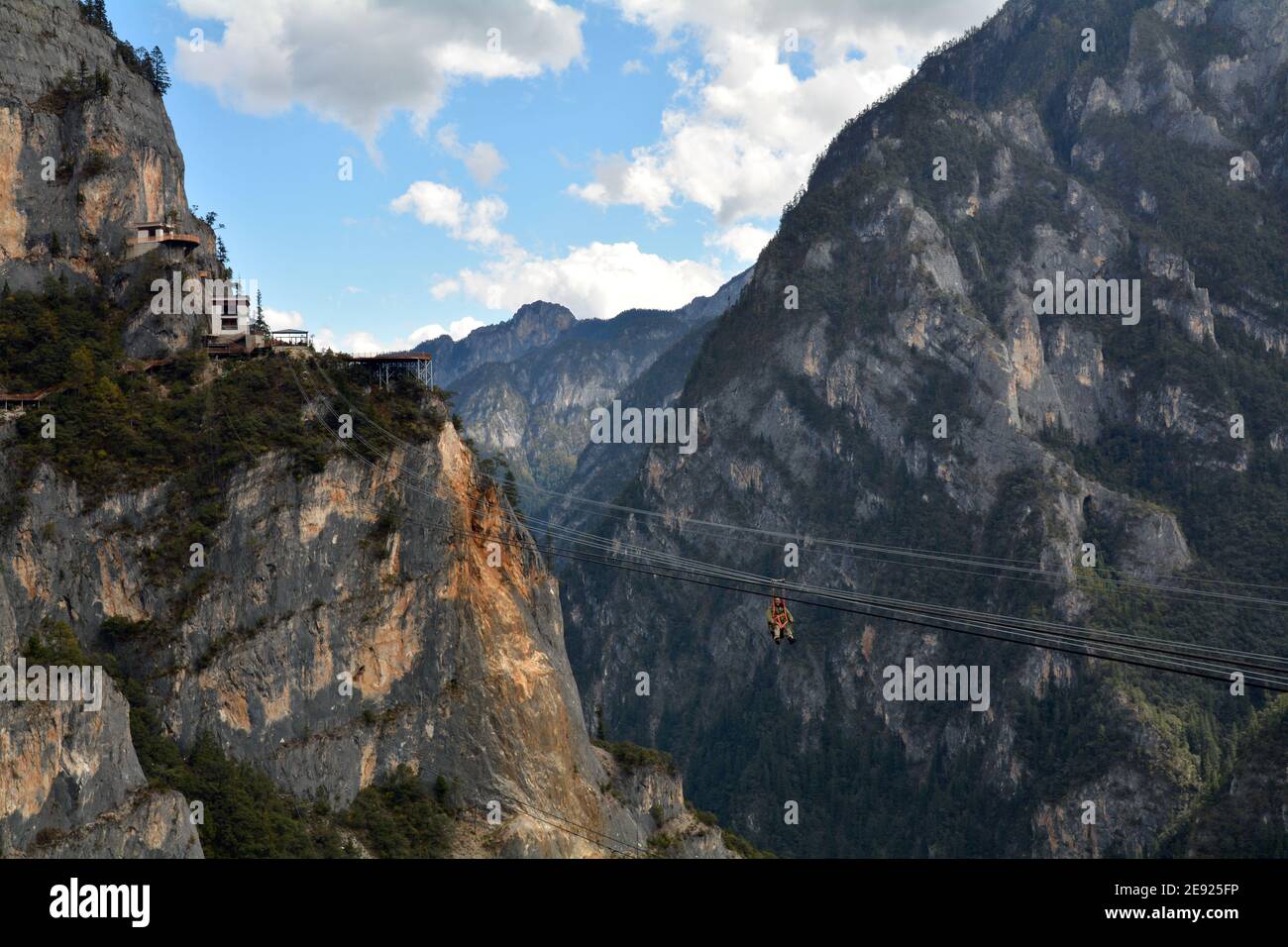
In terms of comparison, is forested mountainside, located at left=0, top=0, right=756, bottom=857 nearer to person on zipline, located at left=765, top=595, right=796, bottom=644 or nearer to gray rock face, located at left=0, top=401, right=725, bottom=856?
gray rock face, located at left=0, top=401, right=725, bottom=856

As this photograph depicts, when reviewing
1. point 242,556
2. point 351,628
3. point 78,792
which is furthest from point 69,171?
point 78,792

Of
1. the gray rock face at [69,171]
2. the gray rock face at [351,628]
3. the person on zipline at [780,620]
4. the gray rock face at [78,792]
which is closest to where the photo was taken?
the person on zipline at [780,620]

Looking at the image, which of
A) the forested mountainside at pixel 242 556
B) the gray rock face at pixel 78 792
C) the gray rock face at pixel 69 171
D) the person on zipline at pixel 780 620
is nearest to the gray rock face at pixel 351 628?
the forested mountainside at pixel 242 556

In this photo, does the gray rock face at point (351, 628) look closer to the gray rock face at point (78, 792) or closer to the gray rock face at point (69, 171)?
the gray rock face at point (78, 792)

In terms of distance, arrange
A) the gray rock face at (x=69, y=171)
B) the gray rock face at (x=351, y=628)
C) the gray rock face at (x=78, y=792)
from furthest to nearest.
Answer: the gray rock face at (x=69, y=171), the gray rock face at (x=351, y=628), the gray rock face at (x=78, y=792)

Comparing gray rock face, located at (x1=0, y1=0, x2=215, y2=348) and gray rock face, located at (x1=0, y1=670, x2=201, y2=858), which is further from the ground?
gray rock face, located at (x1=0, y1=0, x2=215, y2=348)

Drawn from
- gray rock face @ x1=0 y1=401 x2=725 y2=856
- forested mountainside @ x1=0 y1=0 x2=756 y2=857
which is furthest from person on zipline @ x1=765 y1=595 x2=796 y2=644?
gray rock face @ x1=0 y1=401 x2=725 y2=856

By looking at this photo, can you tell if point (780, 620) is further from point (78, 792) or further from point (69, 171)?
point (69, 171)
